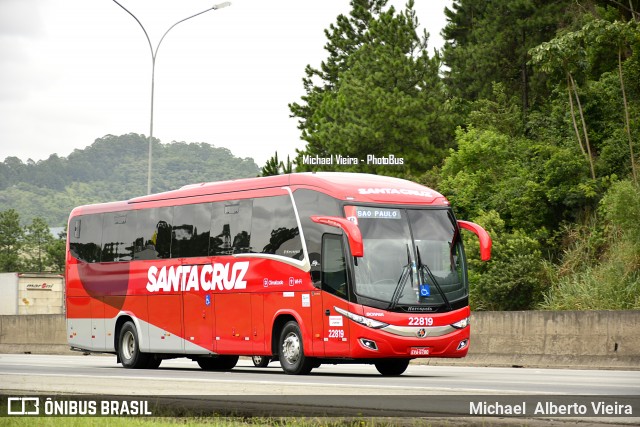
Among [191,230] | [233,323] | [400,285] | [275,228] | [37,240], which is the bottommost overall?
[233,323]

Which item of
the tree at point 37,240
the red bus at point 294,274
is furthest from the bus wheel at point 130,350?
the tree at point 37,240

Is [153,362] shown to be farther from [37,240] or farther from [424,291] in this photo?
[37,240]

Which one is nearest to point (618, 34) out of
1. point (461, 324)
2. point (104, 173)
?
point (461, 324)

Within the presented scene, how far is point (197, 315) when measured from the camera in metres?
24.5

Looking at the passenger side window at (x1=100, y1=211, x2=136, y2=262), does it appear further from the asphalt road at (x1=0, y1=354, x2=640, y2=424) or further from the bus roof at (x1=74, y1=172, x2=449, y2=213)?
the asphalt road at (x1=0, y1=354, x2=640, y2=424)

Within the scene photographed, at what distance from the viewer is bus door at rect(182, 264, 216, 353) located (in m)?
24.0

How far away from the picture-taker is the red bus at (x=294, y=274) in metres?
19.9

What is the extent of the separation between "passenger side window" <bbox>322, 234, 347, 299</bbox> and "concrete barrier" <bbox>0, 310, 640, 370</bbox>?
6028 mm

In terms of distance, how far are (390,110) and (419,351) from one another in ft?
123

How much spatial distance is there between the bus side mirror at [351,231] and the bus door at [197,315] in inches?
A: 188

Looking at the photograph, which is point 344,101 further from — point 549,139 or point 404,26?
point 549,139

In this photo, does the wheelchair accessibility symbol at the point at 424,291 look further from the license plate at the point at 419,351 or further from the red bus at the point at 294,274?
the license plate at the point at 419,351

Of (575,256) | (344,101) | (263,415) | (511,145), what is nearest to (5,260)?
(344,101)

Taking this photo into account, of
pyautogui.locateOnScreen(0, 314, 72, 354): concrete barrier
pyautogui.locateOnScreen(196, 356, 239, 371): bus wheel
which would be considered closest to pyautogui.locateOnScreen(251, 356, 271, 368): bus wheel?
pyautogui.locateOnScreen(196, 356, 239, 371): bus wheel
